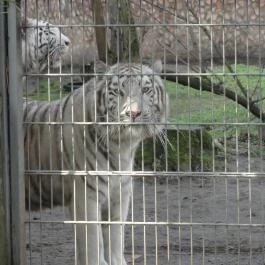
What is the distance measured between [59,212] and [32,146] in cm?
205

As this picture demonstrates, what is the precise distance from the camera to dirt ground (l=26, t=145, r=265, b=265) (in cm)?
514

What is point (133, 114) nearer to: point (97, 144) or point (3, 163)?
point (97, 144)

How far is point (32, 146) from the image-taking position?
5336 mm

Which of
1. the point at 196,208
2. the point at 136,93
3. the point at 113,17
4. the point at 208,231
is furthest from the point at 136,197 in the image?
the point at 136,93

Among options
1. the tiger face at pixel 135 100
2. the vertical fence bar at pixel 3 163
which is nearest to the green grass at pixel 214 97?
the tiger face at pixel 135 100

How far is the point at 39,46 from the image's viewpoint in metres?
5.15

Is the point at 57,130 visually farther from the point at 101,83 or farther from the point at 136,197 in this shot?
the point at 136,197

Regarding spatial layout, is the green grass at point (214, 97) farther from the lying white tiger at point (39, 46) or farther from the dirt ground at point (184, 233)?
the dirt ground at point (184, 233)

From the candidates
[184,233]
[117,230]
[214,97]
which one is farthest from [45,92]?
[117,230]

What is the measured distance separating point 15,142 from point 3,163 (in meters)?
0.13

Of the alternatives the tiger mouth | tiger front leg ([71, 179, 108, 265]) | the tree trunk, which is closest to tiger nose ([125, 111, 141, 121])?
tiger front leg ([71, 179, 108, 265])

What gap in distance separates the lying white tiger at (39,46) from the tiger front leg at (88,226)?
2.44ft

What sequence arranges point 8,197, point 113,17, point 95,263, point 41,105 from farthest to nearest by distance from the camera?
point 113,17 < point 41,105 < point 95,263 < point 8,197

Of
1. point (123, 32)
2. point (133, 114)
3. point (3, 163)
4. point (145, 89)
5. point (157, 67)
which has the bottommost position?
point (3, 163)
